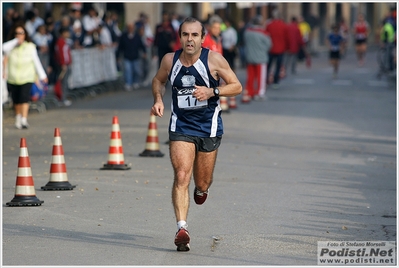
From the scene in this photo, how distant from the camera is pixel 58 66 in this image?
2239 cm

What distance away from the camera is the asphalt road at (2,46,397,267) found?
7641 mm

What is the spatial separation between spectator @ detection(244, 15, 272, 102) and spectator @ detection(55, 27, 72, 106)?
4.10m

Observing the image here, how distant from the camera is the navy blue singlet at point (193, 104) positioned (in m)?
7.84

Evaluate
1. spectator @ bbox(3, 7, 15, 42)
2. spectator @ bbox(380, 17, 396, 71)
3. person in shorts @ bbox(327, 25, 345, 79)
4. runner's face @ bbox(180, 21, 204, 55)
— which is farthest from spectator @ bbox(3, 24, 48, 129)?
person in shorts @ bbox(327, 25, 345, 79)

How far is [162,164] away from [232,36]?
48.0 ft

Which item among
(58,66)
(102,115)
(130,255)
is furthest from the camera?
(58,66)

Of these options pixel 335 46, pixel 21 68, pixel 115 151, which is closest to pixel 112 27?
pixel 335 46

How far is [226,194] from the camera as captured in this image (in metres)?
10.6

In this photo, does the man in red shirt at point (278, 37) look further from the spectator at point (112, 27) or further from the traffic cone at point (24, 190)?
the traffic cone at point (24, 190)

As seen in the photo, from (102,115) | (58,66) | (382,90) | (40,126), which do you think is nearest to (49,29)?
(58,66)

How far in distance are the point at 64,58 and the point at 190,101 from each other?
14590 millimetres

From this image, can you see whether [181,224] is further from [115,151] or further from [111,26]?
[111,26]

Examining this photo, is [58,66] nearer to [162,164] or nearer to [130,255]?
[162,164]

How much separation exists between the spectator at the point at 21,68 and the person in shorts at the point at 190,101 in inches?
381
